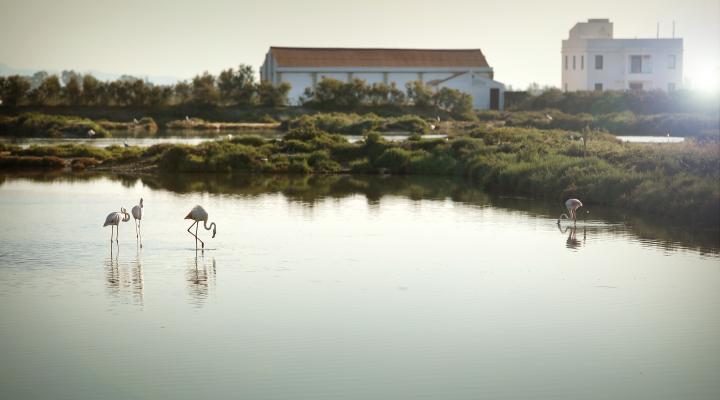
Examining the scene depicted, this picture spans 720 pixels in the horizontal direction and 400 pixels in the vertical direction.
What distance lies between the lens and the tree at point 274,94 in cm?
7088

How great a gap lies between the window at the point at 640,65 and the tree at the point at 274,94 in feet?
73.5

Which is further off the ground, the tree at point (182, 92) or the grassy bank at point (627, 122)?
the tree at point (182, 92)

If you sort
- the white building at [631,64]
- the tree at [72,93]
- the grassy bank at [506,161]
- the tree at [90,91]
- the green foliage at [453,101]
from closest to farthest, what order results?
the grassy bank at [506,161]
the green foliage at [453,101]
the tree at [72,93]
the tree at [90,91]
the white building at [631,64]

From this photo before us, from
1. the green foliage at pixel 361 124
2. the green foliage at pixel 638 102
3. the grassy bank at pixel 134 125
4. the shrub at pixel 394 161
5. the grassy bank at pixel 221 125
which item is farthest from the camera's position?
the green foliage at pixel 638 102

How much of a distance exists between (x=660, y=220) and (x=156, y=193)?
1207 cm

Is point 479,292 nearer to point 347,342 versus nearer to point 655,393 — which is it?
point 347,342

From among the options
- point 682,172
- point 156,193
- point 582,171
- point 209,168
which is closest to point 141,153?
point 209,168

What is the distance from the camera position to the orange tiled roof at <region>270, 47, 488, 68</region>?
245 ft

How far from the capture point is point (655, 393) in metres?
10.6

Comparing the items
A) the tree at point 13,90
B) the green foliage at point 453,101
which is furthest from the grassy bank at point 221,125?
the tree at point 13,90

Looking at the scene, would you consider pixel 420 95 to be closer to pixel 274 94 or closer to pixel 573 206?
pixel 274 94

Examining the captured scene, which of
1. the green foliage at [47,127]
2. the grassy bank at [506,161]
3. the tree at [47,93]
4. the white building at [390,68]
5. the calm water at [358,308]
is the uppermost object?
the white building at [390,68]

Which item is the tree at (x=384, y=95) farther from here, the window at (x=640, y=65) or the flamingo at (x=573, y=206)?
the flamingo at (x=573, y=206)

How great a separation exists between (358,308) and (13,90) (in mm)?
61860
